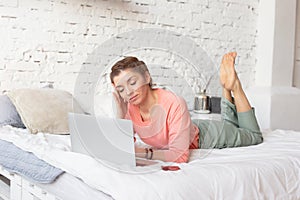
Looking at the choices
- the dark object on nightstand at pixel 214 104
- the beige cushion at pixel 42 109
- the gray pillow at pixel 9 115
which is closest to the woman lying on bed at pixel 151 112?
the beige cushion at pixel 42 109

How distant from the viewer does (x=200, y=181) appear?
126 centimetres

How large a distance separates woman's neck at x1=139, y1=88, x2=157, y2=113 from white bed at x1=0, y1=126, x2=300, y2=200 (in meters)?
0.27

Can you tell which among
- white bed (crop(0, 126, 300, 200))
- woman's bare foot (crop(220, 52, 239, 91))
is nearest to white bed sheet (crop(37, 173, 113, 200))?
white bed (crop(0, 126, 300, 200))

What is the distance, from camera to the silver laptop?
56.1 inches

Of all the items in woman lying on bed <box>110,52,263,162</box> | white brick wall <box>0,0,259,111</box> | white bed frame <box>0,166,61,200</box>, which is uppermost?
white brick wall <box>0,0,259,111</box>

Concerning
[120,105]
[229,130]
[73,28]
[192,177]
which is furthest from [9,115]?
[192,177]

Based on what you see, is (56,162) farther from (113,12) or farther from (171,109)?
(113,12)

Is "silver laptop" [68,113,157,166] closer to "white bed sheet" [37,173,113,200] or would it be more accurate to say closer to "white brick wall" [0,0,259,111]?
"white bed sheet" [37,173,113,200]

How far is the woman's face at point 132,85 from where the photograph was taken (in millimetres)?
1479

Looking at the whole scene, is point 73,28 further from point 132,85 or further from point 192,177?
point 192,177

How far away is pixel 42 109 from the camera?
2273 millimetres

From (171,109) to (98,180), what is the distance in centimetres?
46

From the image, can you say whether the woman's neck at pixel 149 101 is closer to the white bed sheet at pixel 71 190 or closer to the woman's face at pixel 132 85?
the woman's face at pixel 132 85

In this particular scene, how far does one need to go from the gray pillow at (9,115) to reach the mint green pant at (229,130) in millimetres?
1015
